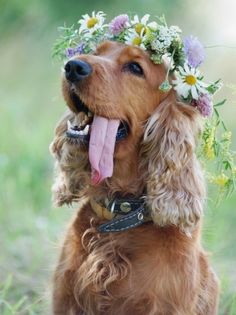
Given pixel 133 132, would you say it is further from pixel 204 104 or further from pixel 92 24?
pixel 92 24

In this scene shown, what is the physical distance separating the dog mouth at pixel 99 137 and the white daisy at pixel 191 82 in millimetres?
350

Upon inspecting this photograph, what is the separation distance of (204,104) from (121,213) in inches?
27.0

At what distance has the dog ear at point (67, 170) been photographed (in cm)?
492

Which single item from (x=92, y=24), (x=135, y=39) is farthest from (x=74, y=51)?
(x=135, y=39)

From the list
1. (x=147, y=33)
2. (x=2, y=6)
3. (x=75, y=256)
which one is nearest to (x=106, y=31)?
(x=147, y=33)

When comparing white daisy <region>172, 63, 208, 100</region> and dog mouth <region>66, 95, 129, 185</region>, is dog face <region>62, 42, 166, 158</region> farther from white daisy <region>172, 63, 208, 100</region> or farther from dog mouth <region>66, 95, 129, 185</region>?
white daisy <region>172, 63, 208, 100</region>

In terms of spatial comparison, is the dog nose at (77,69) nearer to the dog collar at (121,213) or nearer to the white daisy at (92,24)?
the white daisy at (92,24)

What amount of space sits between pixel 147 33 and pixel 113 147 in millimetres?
593

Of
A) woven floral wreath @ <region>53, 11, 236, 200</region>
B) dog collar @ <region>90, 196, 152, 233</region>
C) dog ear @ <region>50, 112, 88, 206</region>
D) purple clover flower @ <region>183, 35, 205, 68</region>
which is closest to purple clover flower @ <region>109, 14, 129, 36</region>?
woven floral wreath @ <region>53, 11, 236, 200</region>

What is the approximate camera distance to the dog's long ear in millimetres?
4680

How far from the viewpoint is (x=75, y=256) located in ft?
15.9

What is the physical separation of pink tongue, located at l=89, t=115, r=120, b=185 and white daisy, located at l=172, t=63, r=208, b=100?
0.37 m

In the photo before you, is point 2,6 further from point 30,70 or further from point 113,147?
point 113,147

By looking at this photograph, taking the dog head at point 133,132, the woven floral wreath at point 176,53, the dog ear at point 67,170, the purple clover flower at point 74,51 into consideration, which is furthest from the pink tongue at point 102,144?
the purple clover flower at point 74,51
